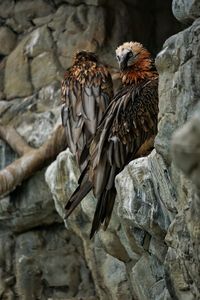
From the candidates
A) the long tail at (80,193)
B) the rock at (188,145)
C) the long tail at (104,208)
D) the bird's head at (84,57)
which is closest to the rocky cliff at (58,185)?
the long tail at (104,208)

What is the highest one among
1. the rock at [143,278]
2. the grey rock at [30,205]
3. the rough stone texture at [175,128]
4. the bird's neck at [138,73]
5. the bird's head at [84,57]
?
the rough stone texture at [175,128]

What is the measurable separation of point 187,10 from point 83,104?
Result: 1.99m

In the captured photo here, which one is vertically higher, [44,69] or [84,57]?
[84,57]

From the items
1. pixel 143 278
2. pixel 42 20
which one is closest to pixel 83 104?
pixel 143 278

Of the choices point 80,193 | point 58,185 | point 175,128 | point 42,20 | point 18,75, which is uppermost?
point 175,128

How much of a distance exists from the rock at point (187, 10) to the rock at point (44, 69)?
3217 mm

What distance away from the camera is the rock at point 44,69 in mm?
6492

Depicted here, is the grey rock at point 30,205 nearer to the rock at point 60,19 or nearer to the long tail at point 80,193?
the rock at point 60,19

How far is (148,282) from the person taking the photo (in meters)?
4.10

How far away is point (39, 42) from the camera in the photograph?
6551mm

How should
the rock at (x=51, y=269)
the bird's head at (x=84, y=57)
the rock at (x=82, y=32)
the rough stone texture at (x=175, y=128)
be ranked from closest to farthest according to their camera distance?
the rough stone texture at (x=175, y=128)
the bird's head at (x=84, y=57)
the rock at (x=51, y=269)
the rock at (x=82, y=32)

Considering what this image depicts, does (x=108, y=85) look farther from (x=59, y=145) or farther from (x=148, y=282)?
(x=148, y=282)

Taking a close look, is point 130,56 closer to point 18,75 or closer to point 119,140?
point 119,140

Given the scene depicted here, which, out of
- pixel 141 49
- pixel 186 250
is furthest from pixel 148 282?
pixel 141 49
